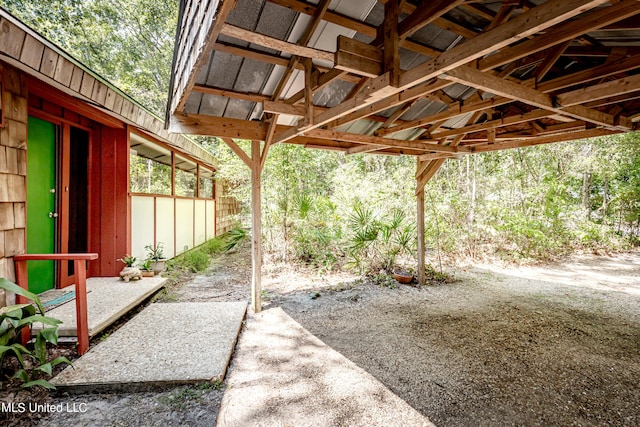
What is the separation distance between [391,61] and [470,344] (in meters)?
2.85

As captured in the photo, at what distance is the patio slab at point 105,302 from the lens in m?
2.71

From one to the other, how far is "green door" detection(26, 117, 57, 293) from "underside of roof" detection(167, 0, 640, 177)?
1636mm

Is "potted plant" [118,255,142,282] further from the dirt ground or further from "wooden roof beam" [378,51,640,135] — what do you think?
"wooden roof beam" [378,51,640,135]

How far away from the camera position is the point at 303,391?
2225 mm

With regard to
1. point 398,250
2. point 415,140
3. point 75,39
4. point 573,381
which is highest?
point 75,39

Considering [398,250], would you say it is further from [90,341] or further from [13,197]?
[13,197]

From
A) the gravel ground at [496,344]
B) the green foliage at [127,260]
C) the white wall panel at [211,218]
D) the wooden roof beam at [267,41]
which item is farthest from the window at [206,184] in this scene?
the wooden roof beam at [267,41]

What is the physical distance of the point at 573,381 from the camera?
2387 millimetres

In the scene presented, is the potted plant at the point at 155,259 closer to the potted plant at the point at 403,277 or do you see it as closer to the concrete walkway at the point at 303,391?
the concrete walkway at the point at 303,391

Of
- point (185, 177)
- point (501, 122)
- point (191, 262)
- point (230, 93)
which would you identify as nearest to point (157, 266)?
point (191, 262)

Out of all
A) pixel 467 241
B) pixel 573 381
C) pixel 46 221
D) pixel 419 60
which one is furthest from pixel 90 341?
pixel 467 241

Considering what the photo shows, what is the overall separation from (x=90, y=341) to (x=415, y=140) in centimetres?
470

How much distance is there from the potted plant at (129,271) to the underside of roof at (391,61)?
2.33m

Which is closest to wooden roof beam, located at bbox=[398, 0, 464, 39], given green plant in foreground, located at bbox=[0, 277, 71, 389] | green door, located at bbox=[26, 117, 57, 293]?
green plant in foreground, located at bbox=[0, 277, 71, 389]
